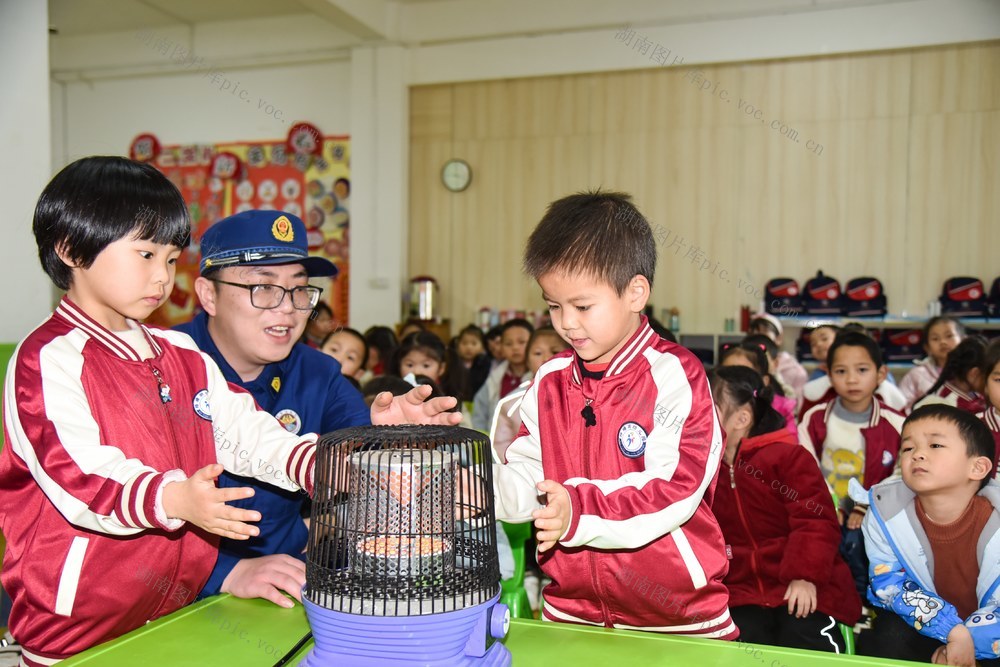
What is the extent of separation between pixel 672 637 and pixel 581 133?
7.47 m

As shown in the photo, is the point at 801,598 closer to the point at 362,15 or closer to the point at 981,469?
the point at 981,469

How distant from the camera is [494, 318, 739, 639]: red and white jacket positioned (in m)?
1.44

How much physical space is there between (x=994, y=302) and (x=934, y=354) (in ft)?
6.56

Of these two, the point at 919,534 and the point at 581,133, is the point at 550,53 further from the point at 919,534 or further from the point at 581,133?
the point at 919,534

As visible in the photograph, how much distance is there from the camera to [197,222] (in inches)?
368

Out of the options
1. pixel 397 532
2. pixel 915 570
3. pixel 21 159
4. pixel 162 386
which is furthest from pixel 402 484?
pixel 21 159

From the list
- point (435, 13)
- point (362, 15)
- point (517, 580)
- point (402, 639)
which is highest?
point (435, 13)

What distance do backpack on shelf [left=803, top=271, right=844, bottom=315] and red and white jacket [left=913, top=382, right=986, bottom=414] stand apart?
10.9 feet

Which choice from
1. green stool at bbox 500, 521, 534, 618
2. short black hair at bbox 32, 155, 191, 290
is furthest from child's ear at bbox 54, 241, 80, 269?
green stool at bbox 500, 521, 534, 618

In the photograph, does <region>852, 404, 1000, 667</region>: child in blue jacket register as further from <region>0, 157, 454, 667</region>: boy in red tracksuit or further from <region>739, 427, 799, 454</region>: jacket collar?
<region>0, 157, 454, 667</region>: boy in red tracksuit

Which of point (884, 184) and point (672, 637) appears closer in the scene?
point (672, 637)

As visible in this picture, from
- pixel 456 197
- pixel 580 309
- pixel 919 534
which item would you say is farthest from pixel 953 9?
pixel 580 309

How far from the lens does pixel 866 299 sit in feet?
24.2

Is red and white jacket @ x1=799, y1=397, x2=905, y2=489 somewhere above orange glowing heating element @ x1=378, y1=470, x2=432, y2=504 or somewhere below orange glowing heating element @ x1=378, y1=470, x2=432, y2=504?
below
